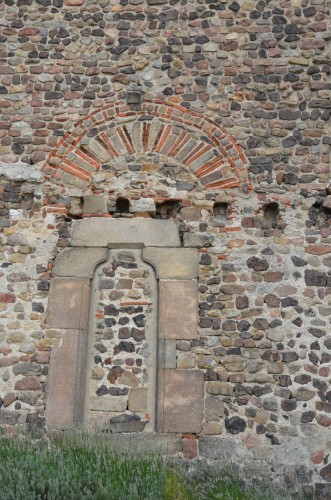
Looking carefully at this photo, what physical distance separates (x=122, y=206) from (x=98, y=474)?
3.30 metres

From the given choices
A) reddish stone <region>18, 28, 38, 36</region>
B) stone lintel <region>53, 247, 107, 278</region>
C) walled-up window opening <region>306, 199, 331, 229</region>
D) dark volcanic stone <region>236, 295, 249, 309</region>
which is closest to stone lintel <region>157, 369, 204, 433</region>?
dark volcanic stone <region>236, 295, 249, 309</region>

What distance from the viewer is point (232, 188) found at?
23.7 ft

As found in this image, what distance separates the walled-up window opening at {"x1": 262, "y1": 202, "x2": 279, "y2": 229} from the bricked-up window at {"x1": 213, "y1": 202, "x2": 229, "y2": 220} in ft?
1.47

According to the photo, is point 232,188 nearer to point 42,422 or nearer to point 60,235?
point 60,235

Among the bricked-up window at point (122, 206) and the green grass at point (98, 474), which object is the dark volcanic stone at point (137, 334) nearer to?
the green grass at point (98, 474)

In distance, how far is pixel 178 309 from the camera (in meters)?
6.83

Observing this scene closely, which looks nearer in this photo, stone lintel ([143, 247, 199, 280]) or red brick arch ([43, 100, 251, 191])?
stone lintel ([143, 247, 199, 280])

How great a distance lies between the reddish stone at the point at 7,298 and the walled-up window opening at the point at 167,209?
192 centimetres

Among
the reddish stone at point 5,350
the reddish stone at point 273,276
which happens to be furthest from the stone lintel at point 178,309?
the reddish stone at point 5,350

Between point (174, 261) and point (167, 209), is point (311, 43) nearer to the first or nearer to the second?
point (167, 209)

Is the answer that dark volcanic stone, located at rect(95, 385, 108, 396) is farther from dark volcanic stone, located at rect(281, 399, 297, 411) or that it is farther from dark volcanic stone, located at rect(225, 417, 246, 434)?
dark volcanic stone, located at rect(281, 399, 297, 411)

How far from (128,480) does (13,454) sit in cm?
115

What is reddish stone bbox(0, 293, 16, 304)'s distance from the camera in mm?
6953

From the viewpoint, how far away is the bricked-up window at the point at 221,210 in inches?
283
